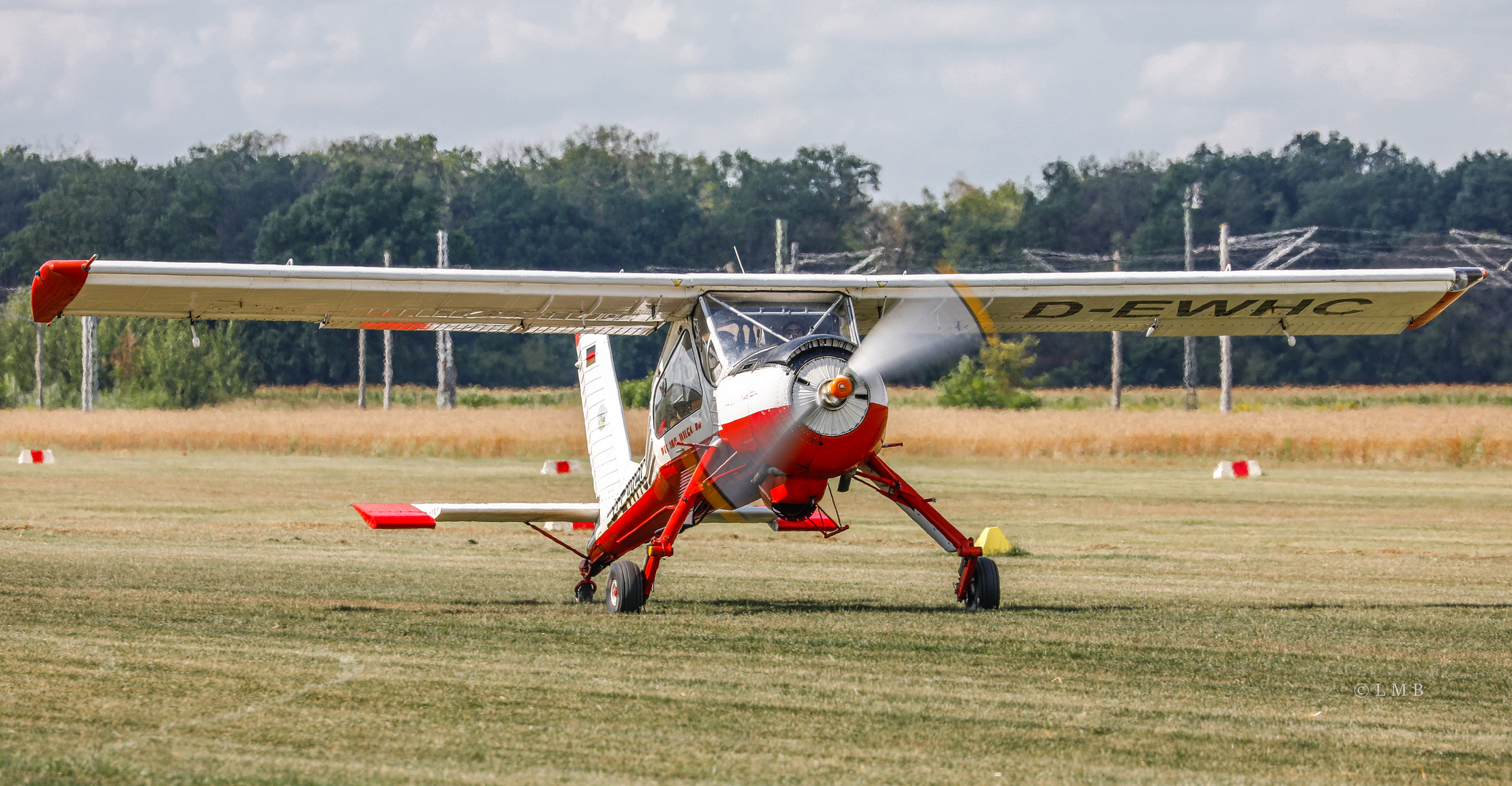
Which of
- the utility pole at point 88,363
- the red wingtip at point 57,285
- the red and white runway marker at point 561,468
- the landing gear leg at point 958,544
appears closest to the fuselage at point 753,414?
the landing gear leg at point 958,544

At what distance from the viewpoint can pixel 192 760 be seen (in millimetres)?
5578

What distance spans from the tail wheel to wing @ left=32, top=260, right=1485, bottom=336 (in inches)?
96.0

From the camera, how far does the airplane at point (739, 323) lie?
10.2 meters

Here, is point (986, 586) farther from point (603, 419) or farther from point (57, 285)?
point (57, 285)

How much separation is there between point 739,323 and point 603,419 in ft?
10.4

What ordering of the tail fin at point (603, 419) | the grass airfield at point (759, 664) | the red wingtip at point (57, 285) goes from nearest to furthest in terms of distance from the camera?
the grass airfield at point (759, 664) < the red wingtip at point (57, 285) < the tail fin at point (603, 419)

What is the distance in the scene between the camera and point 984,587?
1118 centimetres

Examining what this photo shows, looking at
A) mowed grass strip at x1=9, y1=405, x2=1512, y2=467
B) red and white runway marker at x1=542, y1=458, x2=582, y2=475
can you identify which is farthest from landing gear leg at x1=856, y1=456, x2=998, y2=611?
mowed grass strip at x1=9, y1=405, x2=1512, y2=467

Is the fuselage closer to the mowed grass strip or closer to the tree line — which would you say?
the mowed grass strip

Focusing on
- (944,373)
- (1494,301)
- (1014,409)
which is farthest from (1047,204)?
(1014,409)

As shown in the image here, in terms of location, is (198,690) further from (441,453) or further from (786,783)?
(441,453)

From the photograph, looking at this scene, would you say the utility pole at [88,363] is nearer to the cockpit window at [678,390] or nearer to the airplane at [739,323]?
the airplane at [739,323]

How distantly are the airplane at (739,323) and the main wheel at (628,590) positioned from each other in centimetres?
2

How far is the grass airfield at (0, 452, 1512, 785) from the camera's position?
19.0ft
